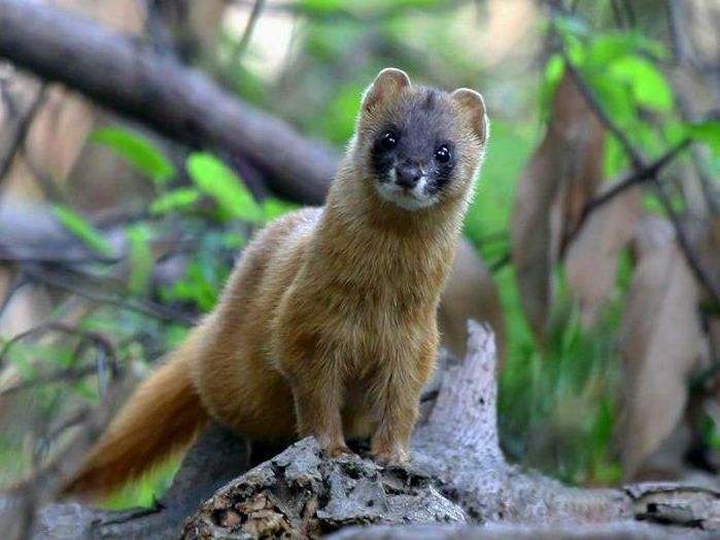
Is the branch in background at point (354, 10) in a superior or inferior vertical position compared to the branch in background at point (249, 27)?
superior

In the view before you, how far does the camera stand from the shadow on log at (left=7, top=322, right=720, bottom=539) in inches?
136

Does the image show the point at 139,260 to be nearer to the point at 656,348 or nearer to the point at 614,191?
the point at 614,191

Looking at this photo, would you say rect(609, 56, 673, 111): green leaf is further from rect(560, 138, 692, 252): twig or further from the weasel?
the weasel

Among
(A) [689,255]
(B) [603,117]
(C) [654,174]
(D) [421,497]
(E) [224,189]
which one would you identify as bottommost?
(D) [421,497]

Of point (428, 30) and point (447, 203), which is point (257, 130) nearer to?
point (447, 203)

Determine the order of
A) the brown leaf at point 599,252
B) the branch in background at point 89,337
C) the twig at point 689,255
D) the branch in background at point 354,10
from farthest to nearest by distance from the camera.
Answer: the branch in background at point 354,10 < the twig at point 689,255 < the brown leaf at point 599,252 < the branch in background at point 89,337

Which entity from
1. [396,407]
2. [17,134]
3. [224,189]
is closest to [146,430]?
[396,407]

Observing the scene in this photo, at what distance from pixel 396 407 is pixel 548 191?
2.53 metres

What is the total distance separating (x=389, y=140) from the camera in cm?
425

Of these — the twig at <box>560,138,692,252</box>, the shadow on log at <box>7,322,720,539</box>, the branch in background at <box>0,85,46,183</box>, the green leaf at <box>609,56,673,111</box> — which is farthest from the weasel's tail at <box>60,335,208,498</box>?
the green leaf at <box>609,56,673,111</box>

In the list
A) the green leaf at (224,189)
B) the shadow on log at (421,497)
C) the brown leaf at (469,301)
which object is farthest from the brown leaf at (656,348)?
the green leaf at (224,189)

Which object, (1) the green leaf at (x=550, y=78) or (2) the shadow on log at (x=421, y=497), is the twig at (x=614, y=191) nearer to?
(1) the green leaf at (x=550, y=78)

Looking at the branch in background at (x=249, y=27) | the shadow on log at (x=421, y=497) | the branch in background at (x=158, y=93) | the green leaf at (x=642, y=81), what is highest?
the branch in background at (x=249, y=27)

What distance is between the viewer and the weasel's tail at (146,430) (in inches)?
202
